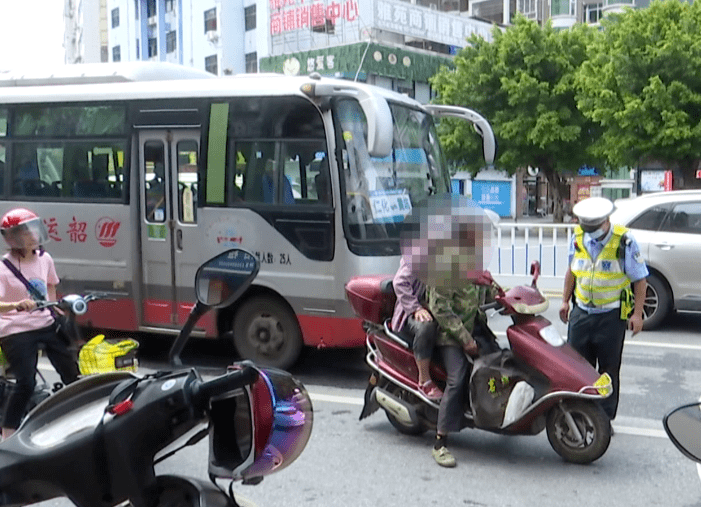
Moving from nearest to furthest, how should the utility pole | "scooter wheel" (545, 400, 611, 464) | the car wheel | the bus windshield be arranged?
"scooter wheel" (545, 400, 611, 464) → the bus windshield → the car wheel → the utility pole

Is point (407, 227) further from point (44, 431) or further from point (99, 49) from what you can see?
point (99, 49)

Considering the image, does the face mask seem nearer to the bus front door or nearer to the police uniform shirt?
the police uniform shirt

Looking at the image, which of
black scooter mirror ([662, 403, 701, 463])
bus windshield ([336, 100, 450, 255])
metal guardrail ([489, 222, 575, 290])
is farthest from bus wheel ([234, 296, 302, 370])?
metal guardrail ([489, 222, 575, 290])

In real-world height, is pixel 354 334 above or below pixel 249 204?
below

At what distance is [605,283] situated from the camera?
519cm

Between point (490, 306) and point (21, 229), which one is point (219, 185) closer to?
point (21, 229)

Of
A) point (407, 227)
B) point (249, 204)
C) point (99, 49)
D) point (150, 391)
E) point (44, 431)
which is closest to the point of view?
point (150, 391)

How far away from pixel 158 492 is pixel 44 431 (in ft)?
1.26

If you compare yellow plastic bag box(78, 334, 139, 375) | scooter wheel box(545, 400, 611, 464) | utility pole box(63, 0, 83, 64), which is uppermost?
utility pole box(63, 0, 83, 64)

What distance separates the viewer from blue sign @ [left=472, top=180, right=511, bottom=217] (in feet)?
154

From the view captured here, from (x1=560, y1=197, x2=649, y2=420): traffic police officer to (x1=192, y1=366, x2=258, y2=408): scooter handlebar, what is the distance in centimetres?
354

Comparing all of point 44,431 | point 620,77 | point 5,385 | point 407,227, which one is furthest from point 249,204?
point 620,77

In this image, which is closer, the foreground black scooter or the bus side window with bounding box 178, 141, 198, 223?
the foreground black scooter

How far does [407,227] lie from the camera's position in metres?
5.14
